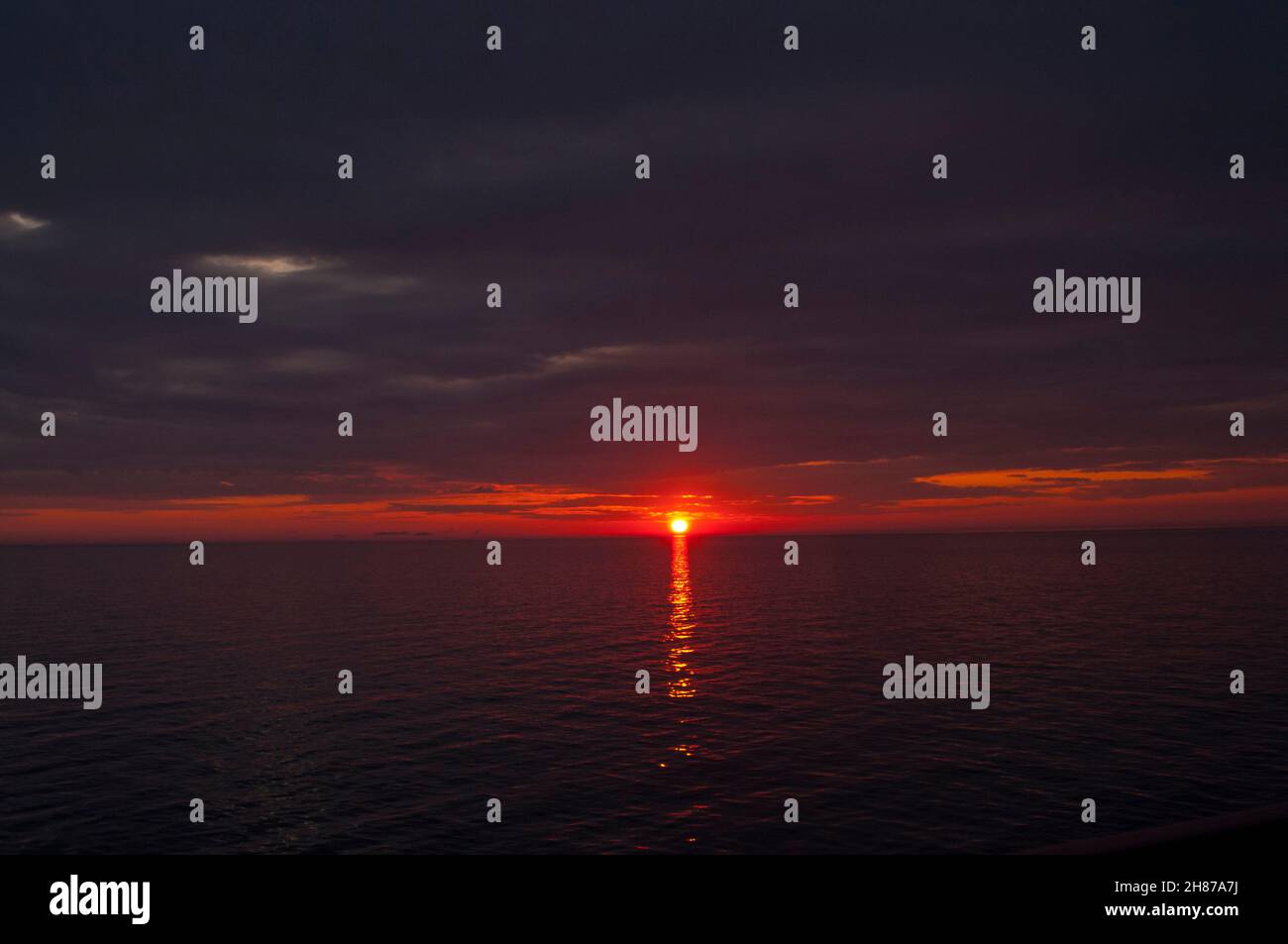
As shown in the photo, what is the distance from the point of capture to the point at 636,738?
46.9 m

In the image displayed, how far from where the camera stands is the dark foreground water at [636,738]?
108 ft

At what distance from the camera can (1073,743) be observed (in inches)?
1736

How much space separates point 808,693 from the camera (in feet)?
189

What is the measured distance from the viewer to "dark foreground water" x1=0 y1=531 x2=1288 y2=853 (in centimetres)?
3306
